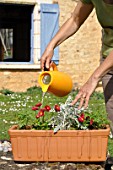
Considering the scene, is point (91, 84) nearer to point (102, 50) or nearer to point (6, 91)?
point (102, 50)

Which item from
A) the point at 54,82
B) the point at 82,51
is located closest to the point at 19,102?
the point at 82,51

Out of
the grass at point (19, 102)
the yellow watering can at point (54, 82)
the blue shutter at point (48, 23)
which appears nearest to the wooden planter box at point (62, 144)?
the yellow watering can at point (54, 82)

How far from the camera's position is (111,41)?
2.76 metres

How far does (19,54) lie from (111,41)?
16.9 m

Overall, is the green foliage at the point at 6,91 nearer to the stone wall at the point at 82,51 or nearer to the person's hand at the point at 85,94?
the stone wall at the point at 82,51

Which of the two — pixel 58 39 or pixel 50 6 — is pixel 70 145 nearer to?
pixel 58 39

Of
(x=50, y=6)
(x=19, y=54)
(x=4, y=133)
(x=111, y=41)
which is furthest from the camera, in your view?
(x=19, y=54)

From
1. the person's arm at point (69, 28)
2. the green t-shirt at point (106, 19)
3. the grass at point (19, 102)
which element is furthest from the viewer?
the grass at point (19, 102)

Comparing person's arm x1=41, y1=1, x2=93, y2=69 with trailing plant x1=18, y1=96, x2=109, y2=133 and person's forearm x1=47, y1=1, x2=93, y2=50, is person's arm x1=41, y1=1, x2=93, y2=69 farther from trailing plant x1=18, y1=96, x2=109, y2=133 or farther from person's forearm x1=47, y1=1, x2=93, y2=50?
trailing plant x1=18, y1=96, x2=109, y2=133

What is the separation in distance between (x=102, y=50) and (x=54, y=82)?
0.33 metres

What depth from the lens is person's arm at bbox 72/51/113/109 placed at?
2.39m

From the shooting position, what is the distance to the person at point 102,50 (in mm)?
2436

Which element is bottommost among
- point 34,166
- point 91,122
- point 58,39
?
point 34,166

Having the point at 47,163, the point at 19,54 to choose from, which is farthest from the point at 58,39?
the point at 19,54
